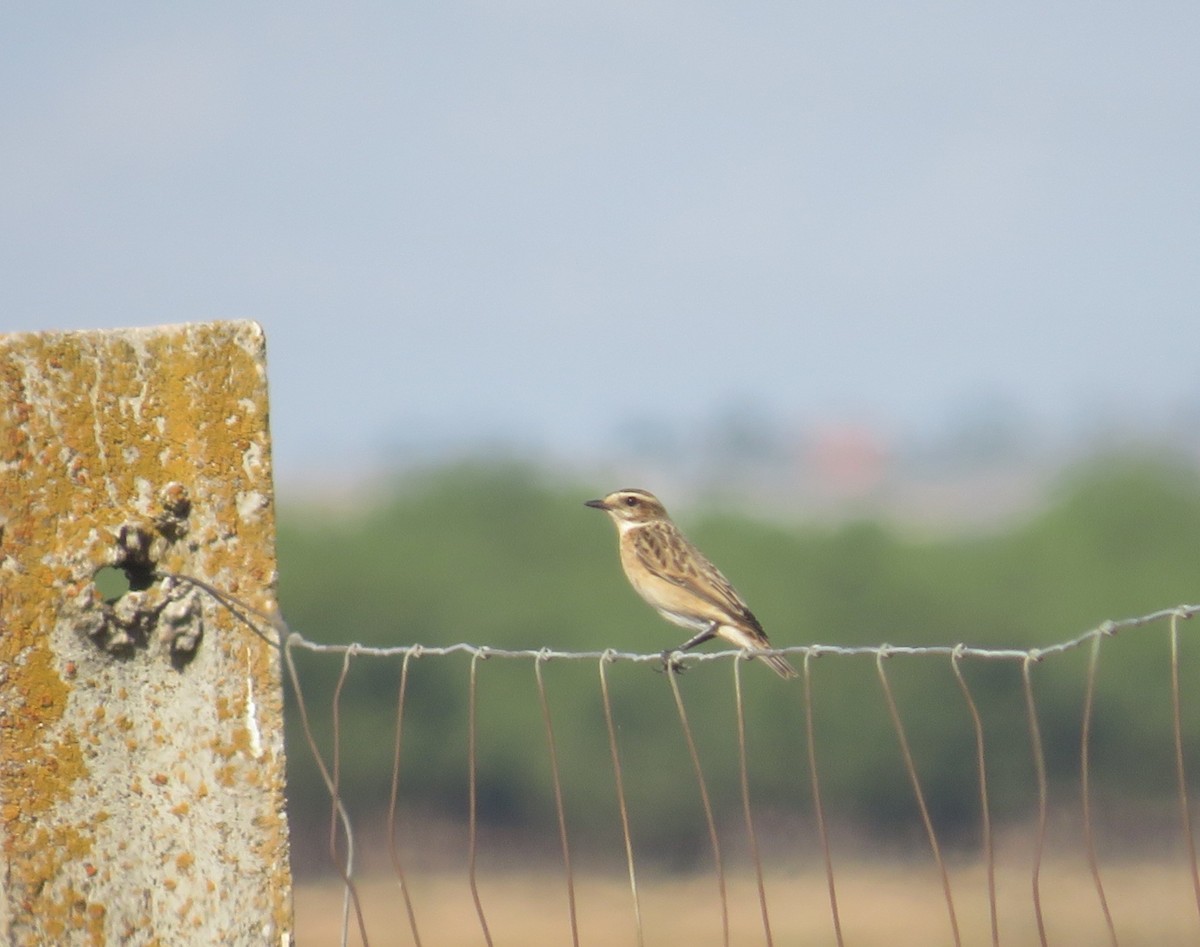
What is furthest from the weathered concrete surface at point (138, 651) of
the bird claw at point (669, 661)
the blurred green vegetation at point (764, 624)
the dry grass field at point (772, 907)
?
the blurred green vegetation at point (764, 624)

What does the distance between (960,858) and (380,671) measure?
11331 mm

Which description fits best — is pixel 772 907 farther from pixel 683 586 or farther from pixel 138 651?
pixel 138 651

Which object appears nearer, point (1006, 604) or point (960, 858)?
point (960, 858)

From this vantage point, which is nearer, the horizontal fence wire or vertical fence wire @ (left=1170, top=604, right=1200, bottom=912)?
vertical fence wire @ (left=1170, top=604, right=1200, bottom=912)

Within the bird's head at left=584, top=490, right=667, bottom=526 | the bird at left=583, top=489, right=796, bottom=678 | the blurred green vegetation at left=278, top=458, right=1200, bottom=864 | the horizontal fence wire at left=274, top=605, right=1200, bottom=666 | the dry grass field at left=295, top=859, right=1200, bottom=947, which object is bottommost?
the dry grass field at left=295, top=859, right=1200, bottom=947

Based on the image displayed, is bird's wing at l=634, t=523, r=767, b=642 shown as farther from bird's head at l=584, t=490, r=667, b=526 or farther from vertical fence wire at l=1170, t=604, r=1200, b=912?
vertical fence wire at l=1170, t=604, r=1200, b=912

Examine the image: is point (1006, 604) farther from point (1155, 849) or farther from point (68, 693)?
point (68, 693)

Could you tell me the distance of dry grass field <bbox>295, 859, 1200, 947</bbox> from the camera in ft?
102

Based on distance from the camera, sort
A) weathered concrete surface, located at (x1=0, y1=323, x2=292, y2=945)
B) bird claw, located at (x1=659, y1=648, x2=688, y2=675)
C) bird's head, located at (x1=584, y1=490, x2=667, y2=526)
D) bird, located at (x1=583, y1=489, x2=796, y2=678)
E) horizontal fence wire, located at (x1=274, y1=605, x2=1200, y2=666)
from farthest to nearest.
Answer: bird's head, located at (x1=584, y1=490, x2=667, y2=526) → bird, located at (x1=583, y1=489, x2=796, y2=678) → bird claw, located at (x1=659, y1=648, x2=688, y2=675) → weathered concrete surface, located at (x1=0, y1=323, x2=292, y2=945) → horizontal fence wire, located at (x1=274, y1=605, x2=1200, y2=666)

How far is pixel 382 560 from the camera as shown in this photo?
41.9 metres

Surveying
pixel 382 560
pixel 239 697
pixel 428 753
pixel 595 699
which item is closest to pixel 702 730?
pixel 595 699

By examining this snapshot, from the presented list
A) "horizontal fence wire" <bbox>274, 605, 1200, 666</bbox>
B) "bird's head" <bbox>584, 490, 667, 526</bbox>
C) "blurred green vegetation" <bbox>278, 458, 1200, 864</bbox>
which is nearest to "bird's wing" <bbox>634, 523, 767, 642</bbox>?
"bird's head" <bbox>584, 490, 667, 526</bbox>

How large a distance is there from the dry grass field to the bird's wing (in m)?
20.2

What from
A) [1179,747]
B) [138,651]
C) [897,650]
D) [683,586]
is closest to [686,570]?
[683,586]
